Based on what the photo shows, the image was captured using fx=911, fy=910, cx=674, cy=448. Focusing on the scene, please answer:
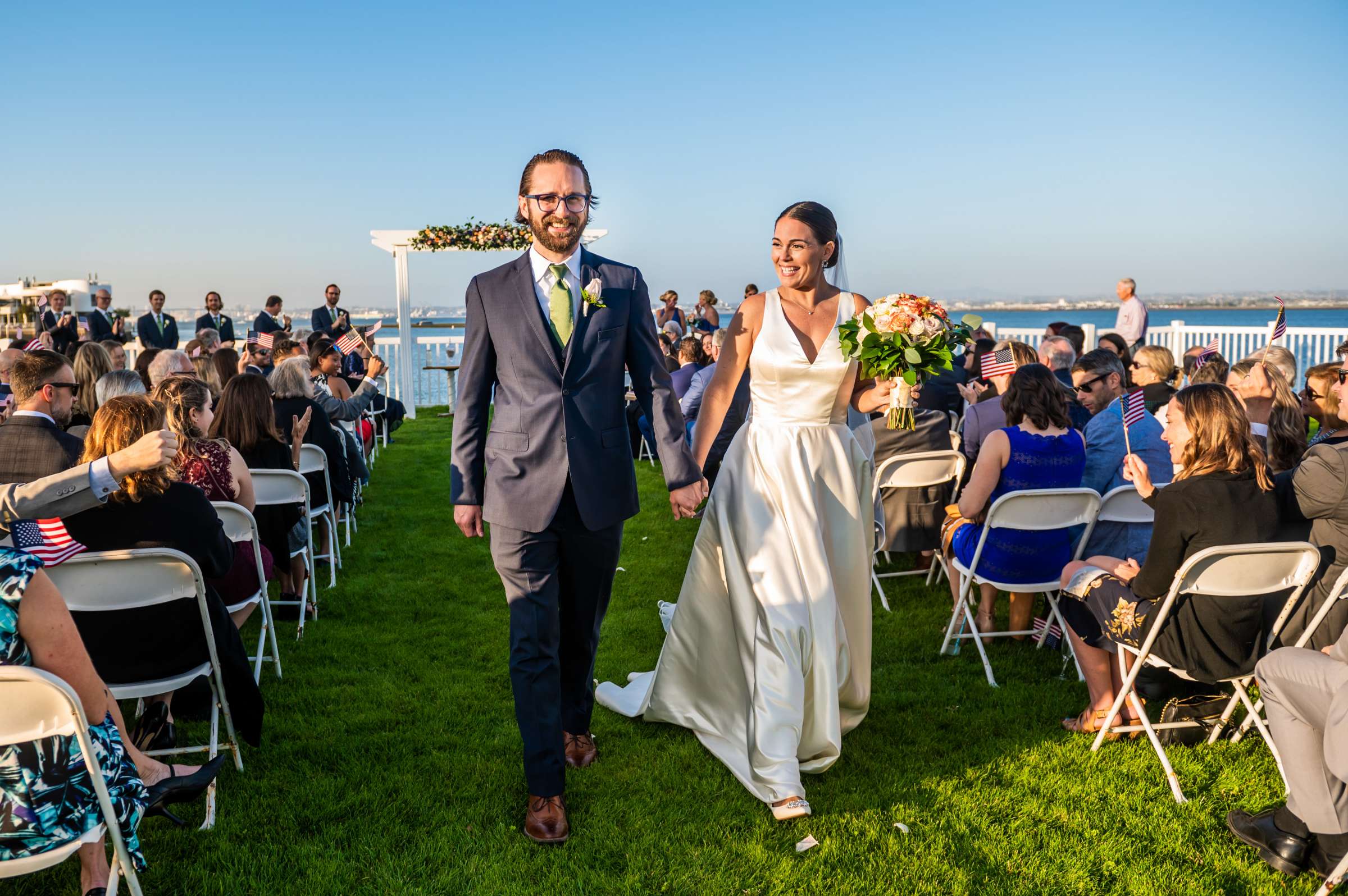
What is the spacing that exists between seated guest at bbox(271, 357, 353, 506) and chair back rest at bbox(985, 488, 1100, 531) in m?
4.46

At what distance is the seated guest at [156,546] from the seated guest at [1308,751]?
12.1 ft

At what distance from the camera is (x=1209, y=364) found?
6227 millimetres

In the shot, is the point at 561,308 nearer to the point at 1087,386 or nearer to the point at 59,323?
the point at 1087,386

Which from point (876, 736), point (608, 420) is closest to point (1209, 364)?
point (876, 736)

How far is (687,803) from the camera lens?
352cm

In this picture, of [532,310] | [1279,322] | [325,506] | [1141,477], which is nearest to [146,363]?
[325,506]

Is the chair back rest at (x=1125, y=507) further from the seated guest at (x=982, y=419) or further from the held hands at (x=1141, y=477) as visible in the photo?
the seated guest at (x=982, y=419)

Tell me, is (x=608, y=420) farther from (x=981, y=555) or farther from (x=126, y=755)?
(x=981, y=555)

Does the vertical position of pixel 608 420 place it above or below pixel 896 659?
above

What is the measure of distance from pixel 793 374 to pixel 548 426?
1132 millimetres

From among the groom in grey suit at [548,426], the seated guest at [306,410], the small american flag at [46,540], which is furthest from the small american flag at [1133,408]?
the seated guest at [306,410]

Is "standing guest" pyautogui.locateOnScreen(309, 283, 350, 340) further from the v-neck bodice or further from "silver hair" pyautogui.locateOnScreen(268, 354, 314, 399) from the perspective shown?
the v-neck bodice

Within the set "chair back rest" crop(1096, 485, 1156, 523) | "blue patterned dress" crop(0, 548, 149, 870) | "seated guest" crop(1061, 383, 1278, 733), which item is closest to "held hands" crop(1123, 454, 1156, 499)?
"seated guest" crop(1061, 383, 1278, 733)

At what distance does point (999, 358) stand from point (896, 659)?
2.34 metres
